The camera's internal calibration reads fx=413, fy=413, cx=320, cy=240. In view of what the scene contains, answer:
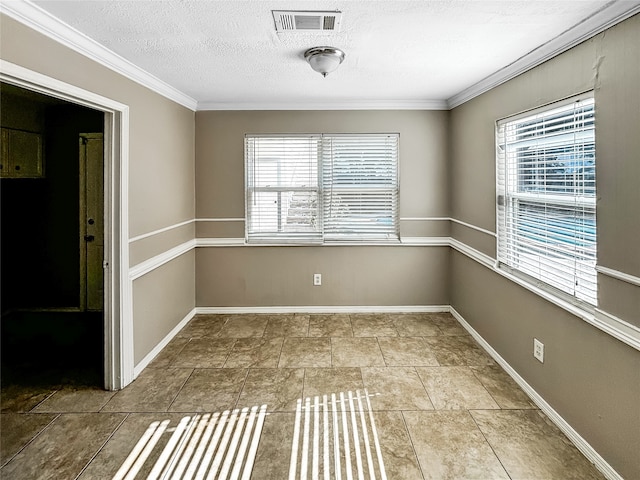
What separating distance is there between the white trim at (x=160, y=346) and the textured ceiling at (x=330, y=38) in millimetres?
2273

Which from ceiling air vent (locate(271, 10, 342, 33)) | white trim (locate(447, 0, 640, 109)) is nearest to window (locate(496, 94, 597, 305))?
white trim (locate(447, 0, 640, 109))

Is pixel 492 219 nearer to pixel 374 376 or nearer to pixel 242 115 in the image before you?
pixel 374 376

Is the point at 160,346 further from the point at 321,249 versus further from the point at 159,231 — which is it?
the point at 321,249

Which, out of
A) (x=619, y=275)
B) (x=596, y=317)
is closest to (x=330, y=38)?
(x=619, y=275)

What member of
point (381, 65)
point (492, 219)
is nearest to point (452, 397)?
point (492, 219)

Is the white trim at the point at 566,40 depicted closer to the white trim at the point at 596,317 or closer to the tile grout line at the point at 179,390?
the white trim at the point at 596,317

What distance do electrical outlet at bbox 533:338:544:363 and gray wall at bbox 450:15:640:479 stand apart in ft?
0.15

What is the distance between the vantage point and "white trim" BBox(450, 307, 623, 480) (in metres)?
2.07

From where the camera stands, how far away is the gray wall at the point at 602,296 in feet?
6.24

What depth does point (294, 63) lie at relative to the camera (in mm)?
3037

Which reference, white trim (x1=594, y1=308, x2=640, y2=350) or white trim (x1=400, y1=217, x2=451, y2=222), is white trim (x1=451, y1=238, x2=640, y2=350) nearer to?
white trim (x1=594, y1=308, x2=640, y2=350)

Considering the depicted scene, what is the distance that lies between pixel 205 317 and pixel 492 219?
3.13m

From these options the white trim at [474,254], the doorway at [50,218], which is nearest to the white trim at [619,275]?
the white trim at [474,254]

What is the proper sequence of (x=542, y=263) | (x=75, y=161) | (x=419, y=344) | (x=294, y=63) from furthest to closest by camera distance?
(x=75, y=161) < (x=419, y=344) < (x=294, y=63) < (x=542, y=263)
